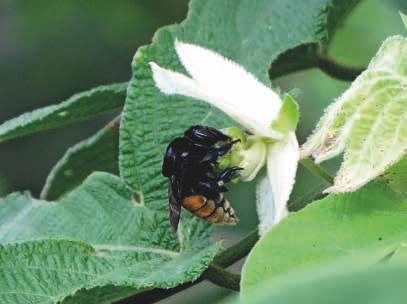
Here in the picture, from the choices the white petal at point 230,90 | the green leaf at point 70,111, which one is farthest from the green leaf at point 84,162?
the white petal at point 230,90

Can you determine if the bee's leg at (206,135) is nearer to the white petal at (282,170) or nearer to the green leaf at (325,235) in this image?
the white petal at (282,170)

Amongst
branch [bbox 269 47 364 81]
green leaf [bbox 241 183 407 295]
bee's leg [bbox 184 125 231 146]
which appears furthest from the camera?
branch [bbox 269 47 364 81]

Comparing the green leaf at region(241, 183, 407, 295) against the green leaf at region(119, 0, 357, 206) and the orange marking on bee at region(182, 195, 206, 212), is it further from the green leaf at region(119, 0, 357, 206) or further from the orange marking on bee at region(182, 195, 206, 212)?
the green leaf at region(119, 0, 357, 206)

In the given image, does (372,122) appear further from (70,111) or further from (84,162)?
(84,162)

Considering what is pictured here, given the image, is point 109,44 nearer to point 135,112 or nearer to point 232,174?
point 135,112

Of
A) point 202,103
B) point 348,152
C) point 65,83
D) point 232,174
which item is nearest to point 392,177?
point 348,152

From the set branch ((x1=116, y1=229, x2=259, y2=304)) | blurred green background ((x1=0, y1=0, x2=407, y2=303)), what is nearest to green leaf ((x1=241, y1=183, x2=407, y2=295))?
branch ((x1=116, y1=229, x2=259, y2=304))
